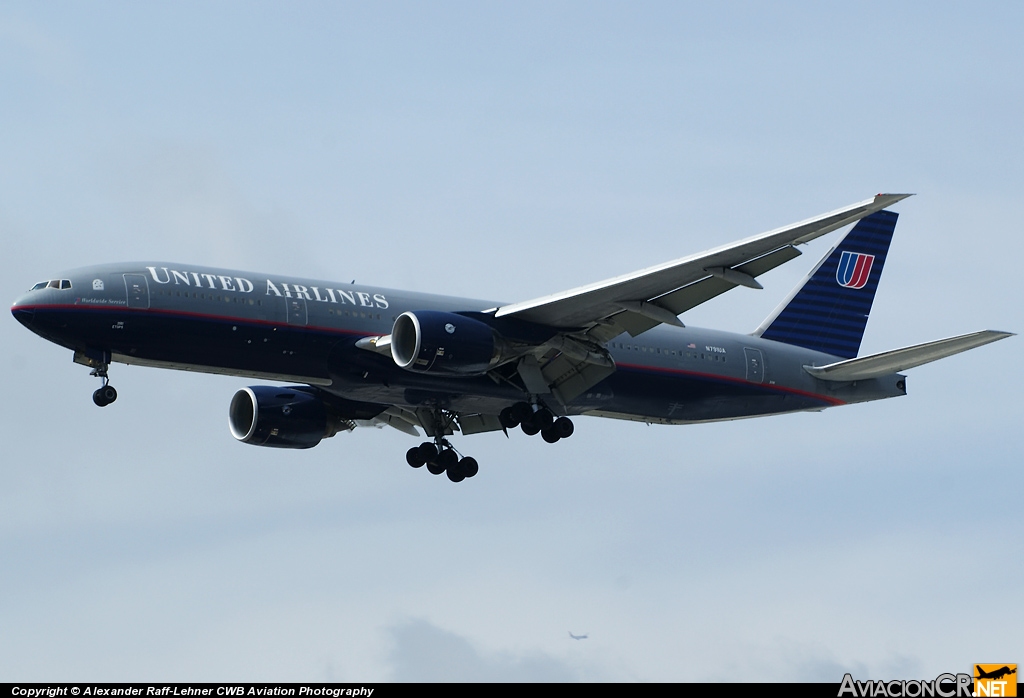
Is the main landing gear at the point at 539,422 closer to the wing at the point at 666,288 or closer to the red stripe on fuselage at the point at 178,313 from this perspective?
the wing at the point at 666,288

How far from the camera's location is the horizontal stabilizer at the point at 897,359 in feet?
123

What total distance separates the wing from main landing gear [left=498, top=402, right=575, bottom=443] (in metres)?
2.74

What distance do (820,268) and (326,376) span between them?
61.6 feet

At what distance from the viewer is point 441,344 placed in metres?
37.1

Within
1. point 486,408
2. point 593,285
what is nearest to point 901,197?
point 593,285

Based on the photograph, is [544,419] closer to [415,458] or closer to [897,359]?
[415,458]

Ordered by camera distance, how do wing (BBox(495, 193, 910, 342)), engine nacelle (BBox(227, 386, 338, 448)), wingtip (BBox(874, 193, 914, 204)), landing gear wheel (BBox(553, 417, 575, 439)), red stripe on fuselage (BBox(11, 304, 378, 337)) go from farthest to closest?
engine nacelle (BBox(227, 386, 338, 448))
landing gear wheel (BBox(553, 417, 575, 439))
red stripe on fuselage (BBox(11, 304, 378, 337))
wing (BBox(495, 193, 910, 342))
wingtip (BBox(874, 193, 914, 204))

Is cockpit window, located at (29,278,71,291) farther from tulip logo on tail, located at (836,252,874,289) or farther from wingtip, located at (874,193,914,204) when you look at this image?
tulip logo on tail, located at (836,252,874,289)

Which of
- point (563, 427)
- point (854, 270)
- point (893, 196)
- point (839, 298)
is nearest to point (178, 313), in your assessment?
point (563, 427)

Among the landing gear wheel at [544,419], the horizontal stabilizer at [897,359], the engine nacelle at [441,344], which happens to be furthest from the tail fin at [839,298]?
the engine nacelle at [441,344]

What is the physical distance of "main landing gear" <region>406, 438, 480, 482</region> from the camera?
4506 cm

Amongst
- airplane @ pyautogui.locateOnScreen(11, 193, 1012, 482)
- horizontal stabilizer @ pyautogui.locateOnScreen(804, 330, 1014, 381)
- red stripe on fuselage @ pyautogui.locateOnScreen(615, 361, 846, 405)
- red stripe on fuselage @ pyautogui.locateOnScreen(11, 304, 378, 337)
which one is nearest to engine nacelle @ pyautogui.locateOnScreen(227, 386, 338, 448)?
airplane @ pyautogui.locateOnScreen(11, 193, 1012, 482)

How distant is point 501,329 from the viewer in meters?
38.7

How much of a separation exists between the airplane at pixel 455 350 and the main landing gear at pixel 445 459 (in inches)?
1.7
